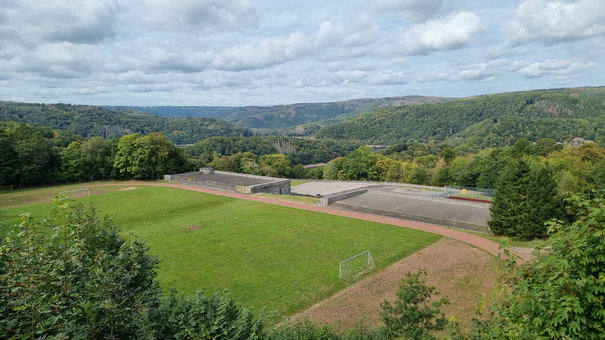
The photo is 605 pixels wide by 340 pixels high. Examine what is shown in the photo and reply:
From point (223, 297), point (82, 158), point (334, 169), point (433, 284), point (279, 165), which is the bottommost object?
point (334, 169)

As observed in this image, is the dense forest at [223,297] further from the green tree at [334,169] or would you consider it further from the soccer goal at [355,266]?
the soccer goal at [355,266]

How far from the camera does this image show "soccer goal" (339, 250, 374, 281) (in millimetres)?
18438

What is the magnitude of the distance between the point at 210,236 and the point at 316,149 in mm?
129179

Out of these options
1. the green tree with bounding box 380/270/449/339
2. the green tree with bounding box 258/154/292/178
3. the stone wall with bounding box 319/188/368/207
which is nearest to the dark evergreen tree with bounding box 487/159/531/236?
the stone wall with bounding box 319/188/368/207

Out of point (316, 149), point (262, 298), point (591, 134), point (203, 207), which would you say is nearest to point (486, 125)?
point (591, 134)

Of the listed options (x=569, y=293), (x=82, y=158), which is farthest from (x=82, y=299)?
(x=82, y=158)

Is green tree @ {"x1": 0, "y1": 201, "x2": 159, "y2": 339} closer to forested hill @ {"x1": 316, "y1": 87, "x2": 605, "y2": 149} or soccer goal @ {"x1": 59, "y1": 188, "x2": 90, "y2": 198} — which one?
soccer goal @ {"x1": 59, "y1": 188, "x2": 90, "y2": 198}

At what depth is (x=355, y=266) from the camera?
1959 centimetres

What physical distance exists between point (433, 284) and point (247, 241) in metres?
12.8

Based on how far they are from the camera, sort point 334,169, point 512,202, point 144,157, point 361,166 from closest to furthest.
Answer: point 512,202
point 144,157
point 361,166
point 334,169

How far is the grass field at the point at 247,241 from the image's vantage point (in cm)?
1698

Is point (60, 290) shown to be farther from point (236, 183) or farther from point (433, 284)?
point (236, 183)

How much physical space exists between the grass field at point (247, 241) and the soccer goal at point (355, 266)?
0.51m

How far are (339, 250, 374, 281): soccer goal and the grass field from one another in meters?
0.51
